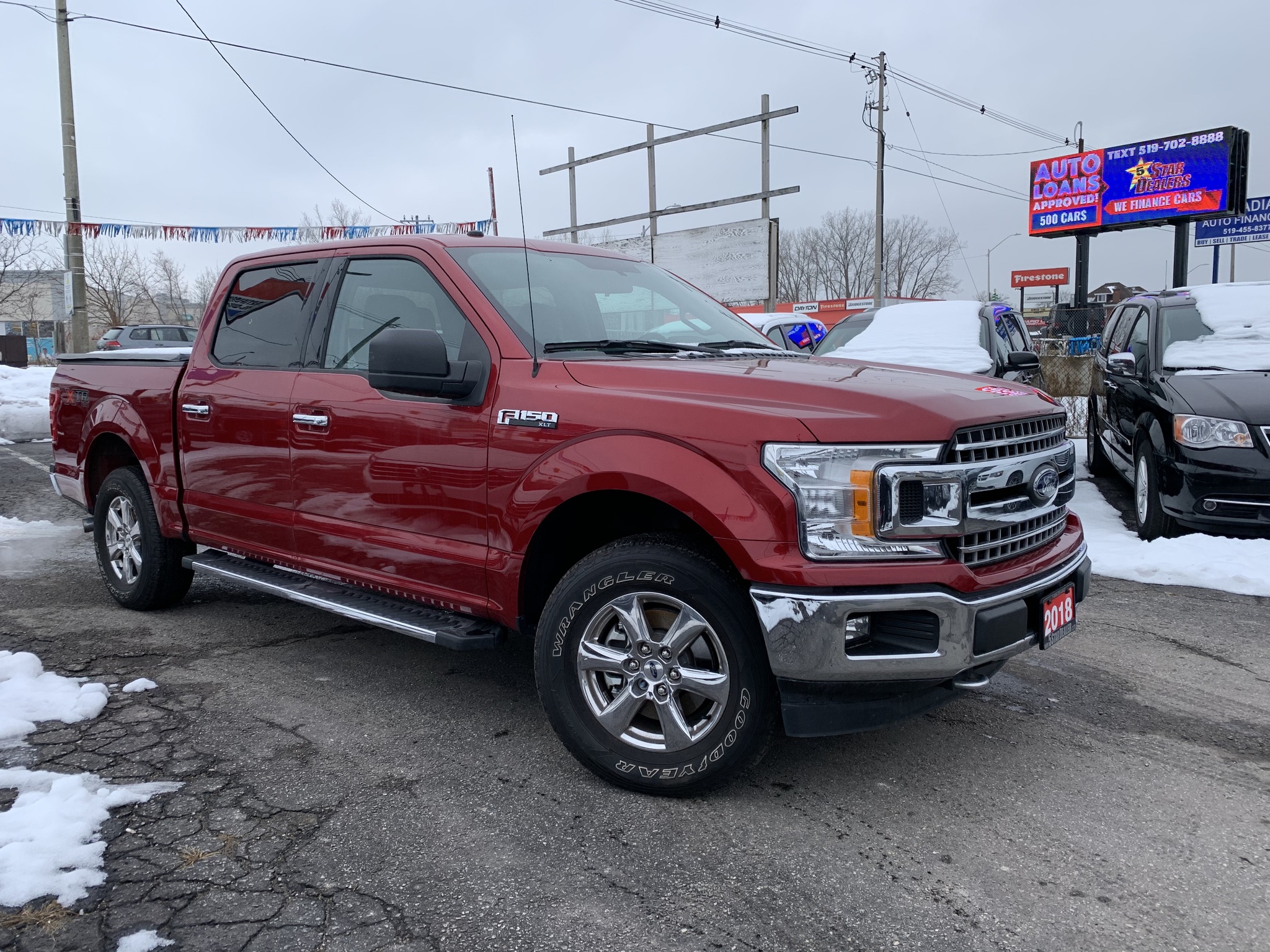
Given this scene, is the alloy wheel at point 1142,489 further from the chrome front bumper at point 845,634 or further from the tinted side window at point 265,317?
the tinted side window at point 265,317

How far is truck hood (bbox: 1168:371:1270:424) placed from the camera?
20.0 ft

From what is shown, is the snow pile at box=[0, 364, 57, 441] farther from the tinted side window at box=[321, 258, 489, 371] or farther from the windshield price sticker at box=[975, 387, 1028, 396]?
the windshield price sticker at box=[975, 387, 1028, 396]

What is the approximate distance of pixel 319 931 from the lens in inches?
95.3

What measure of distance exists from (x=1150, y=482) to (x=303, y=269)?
567cm

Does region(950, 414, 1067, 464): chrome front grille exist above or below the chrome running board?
above

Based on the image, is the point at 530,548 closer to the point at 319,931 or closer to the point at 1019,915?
the point at 319,931

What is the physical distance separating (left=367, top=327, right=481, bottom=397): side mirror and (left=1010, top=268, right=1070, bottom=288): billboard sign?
92428 millimetres

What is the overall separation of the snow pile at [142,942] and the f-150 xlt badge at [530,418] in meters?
1.83

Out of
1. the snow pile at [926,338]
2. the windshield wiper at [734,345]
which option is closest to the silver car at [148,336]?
the snow pile at [926,338]

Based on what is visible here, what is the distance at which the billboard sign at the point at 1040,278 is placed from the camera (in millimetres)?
88250

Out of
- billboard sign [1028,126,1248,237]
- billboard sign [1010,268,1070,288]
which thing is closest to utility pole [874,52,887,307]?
billboard sign [1028,126,1248,237]

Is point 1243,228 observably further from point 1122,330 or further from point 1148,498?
point 1148,498

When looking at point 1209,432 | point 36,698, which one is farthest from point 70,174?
point 1209,432

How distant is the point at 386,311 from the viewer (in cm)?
412
